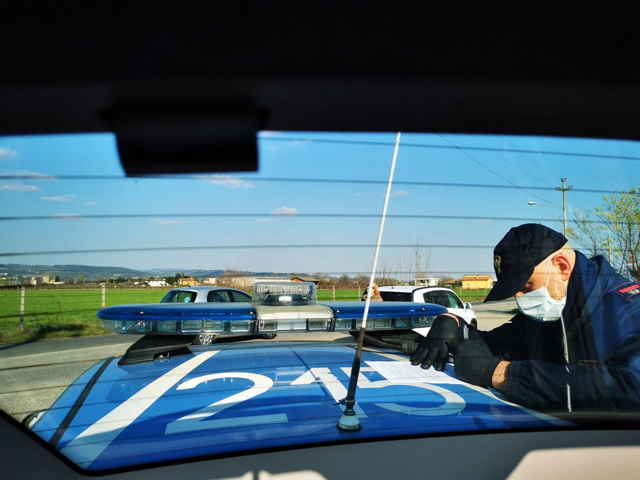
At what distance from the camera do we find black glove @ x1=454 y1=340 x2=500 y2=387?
1.82m

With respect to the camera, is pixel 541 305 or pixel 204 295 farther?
pixel 541 305

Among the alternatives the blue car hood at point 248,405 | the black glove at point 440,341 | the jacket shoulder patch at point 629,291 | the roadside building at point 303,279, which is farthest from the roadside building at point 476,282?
the roadside building at point 303,279

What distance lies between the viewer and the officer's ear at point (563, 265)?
1.86 metres

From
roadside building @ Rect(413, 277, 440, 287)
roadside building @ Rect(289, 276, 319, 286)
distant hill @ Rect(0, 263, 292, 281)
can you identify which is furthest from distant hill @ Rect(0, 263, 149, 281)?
roadside building @ Rect(413, 277, 440, 287)

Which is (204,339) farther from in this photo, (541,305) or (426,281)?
(541,305)

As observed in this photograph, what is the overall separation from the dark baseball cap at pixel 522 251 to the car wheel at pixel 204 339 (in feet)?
3.91

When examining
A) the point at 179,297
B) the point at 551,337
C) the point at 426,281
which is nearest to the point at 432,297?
the point at 426,281

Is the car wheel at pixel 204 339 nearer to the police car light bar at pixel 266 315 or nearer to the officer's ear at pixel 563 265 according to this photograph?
the police car light bar at pixel 266 315

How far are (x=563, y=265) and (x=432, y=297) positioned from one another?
580 mm

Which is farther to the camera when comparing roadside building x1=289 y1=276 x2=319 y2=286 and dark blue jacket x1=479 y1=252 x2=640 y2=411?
dark blue jacket x1=479 y1=252 x2=640 y2=411

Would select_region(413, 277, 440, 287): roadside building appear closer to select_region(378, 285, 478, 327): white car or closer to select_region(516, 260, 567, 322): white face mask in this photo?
select_region(378, 285, 478, 327): white car

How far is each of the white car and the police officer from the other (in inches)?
2.0

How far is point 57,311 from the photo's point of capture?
1423 millimetres

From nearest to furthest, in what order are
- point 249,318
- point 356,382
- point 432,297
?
point 249,318 < point 356,382 < point 432,297
